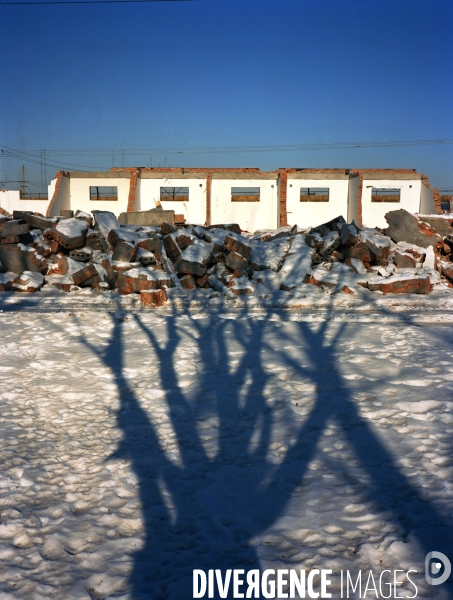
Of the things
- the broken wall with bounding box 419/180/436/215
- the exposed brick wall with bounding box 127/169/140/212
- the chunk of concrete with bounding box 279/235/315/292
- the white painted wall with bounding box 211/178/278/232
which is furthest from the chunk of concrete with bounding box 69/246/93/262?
the broken wall with bounding box 419/180/436/215

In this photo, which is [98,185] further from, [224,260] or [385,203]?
[224,260]

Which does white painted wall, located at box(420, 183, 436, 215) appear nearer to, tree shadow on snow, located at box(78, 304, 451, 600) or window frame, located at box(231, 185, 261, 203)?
window frame, located at box(231, 185, 261, 203)

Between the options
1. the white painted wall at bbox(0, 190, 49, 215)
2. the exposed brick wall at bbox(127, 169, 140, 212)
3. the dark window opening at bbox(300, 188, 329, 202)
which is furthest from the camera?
the white painted wall at bbox(0, 190, 49, 215)

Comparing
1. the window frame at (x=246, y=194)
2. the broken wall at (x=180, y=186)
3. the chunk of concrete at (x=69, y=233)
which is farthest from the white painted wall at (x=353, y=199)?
the chunk of concrete at (x=69, y=233)

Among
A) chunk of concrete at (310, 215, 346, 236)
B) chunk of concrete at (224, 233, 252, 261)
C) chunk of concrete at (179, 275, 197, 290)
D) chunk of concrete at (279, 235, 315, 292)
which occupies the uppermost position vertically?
chunk of concrete at (310, 215, 346, 236)

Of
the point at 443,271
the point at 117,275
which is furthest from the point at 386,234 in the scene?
the point at 117,275

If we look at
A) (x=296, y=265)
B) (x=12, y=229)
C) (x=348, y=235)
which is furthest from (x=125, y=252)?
(x=348, y=235)

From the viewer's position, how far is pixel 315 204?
1017 inches

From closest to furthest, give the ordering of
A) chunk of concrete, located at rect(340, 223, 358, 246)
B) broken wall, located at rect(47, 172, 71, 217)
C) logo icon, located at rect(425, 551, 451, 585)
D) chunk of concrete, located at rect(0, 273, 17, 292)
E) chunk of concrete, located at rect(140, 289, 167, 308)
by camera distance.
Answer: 1. logo icon, located at rect(425, 551, 451, 585)
2. chunk of concrete, located at rect(140, 289, 167, 308)
3. chunk of concrete, located at rect(0, 273, 17, 292)
4. chunk of concrete, located at rect(340, 223, 358, 246)
5. broken wall, located at rect(47, 172, 71, 217)

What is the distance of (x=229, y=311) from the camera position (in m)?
8.46

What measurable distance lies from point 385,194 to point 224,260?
18.1 meters

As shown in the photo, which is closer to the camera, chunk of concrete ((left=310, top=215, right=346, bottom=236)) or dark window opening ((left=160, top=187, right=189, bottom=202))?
chunk of concrete ((left=310, top=215, right=346, bottom=236))

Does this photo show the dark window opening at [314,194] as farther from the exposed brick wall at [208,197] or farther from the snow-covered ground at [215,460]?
the snow-covered ground at [215,460]

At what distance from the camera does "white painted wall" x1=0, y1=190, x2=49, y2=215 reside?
90.2 ft
